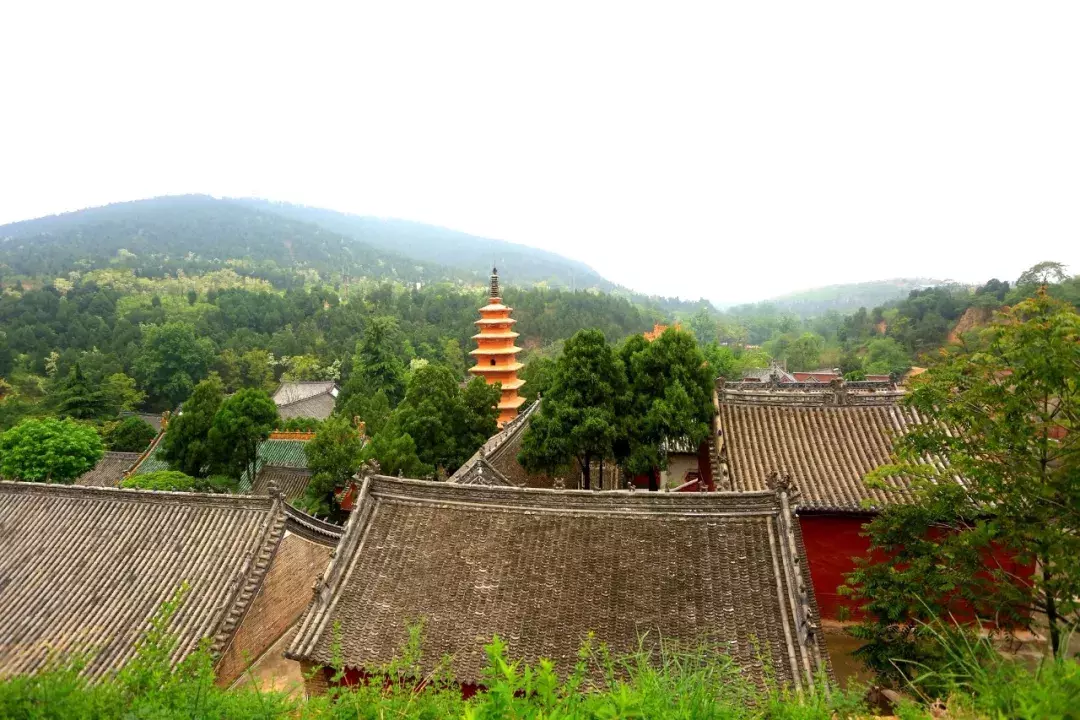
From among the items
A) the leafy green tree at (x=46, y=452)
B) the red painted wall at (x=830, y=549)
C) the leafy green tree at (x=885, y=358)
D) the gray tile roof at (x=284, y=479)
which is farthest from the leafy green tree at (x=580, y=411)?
the leafy green tree at (x=885, y=358)

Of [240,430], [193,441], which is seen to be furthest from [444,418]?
[193,441]

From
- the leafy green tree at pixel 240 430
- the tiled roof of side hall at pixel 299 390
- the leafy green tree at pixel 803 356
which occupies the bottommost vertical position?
the tiled roof of side hall at pixel 299 390

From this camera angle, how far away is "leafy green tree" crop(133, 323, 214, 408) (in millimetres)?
54531

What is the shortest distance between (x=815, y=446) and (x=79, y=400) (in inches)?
1571

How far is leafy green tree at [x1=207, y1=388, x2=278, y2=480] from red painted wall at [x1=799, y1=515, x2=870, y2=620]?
21245 millimetres

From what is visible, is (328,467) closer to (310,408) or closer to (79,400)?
(79,400)

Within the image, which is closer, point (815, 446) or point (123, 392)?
point (815, 446)

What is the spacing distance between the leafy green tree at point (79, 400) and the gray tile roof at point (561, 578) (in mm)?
34670

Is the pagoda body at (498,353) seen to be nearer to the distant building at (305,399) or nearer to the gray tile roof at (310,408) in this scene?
the distant building at (305,399)

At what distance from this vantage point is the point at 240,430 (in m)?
24.2

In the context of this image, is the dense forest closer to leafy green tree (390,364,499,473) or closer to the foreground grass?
leafy green tree (390,364,499,473)

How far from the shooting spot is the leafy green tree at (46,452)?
22.9 meters

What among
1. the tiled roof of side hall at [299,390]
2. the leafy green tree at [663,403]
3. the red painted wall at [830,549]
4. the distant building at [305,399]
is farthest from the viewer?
the tiled roof of side hall at [299,390]

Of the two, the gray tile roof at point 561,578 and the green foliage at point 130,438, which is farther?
the green foliage at point 130,438
